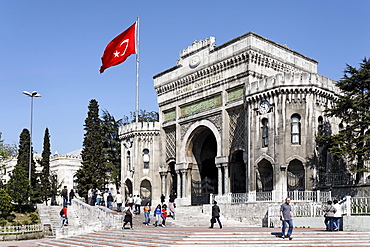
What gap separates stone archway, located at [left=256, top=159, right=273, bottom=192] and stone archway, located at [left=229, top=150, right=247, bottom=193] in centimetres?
391

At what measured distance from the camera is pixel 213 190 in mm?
39250

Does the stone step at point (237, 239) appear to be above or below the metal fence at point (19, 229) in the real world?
above

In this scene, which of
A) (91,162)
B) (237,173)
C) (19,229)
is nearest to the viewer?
(19,229)

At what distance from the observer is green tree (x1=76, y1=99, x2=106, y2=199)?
4922 centimetres

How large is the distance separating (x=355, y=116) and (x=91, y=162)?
94.6ft

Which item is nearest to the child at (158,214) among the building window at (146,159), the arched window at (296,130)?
the arched window at (296,130)

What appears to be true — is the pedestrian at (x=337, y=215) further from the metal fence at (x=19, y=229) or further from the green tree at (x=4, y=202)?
the green tree at (x=4, y=202)

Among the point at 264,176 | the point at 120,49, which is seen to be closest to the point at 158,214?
the point at 264,176

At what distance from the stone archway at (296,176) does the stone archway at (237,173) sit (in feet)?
18.4

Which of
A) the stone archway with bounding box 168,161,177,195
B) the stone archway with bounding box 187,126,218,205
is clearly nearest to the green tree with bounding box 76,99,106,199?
the stone archway with bounding box 168,161,177,195

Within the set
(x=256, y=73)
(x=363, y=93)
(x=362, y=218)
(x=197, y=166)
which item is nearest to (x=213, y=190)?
(x=197, y=166)

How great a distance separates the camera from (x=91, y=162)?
49281 millimetres

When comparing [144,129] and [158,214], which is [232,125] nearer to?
[144,129]

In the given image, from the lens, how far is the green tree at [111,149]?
52.2 m
